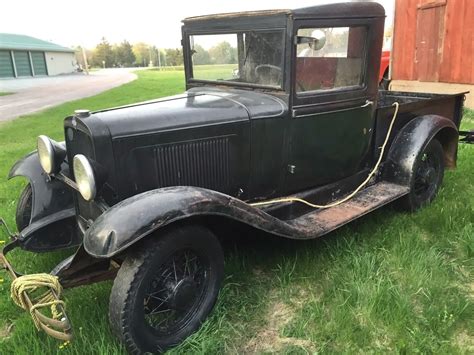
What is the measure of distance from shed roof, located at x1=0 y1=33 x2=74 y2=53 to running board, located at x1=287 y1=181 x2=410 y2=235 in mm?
38104

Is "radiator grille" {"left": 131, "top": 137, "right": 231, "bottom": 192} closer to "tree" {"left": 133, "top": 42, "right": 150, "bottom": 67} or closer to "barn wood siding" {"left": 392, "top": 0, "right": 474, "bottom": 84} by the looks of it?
"barn wood siding" {"left": 392, "top": 0, "right": 474, "bottom": 84}

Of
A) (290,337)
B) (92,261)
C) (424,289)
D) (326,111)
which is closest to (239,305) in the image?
(290,337)

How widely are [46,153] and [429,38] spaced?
924cm

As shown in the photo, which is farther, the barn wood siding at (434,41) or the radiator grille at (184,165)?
the barn wood siding at (434,41)

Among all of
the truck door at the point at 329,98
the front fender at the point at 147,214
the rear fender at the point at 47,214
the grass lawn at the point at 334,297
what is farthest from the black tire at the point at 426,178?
the rear fender at the point at 47,214

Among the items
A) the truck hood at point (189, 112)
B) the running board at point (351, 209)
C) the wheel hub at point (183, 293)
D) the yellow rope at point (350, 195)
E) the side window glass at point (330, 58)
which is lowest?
the wheel hub at point (183, 293)

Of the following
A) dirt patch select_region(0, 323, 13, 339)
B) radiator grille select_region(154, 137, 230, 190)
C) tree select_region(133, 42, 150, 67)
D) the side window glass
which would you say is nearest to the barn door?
the side window glass

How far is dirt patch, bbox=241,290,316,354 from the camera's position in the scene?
2566 millimetres

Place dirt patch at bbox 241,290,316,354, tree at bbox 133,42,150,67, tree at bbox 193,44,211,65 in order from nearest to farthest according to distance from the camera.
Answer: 1. dirt patch at bbox 241,290,316,354
2. tree at bbox 193,44,211,65
3. tree at bbox 133,42,150,67

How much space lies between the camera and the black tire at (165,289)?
2.37 m

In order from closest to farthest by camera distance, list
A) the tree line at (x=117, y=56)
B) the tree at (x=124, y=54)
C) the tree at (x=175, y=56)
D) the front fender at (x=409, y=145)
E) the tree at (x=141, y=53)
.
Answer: the front fender at (x=409, y=145)
the tree at (x=175, y=56)
the tree line at (x=117, y=56)
the tree at (x=124, y=54)
the tree at (x=141, y=53)

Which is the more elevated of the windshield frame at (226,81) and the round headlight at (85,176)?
the windshield frame at (226,81)

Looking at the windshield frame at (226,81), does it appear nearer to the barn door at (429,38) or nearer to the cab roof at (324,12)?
the cab roof at (324,12)

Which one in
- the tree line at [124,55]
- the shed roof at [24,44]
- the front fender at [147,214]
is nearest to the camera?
the front fender at [147,214]
